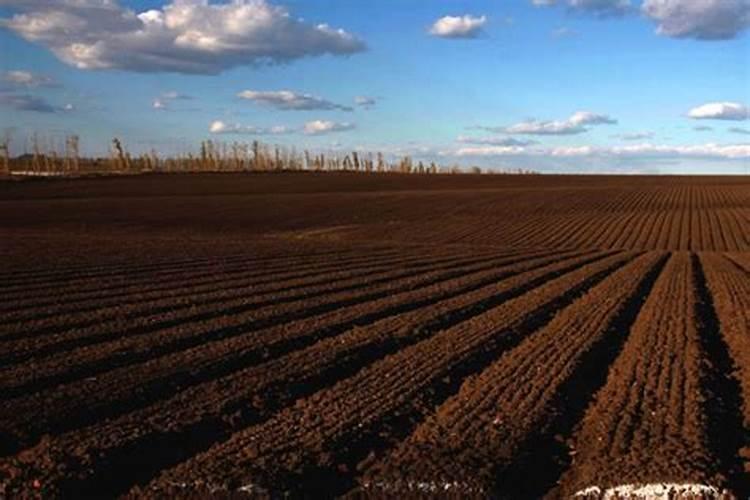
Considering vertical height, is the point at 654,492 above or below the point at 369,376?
above

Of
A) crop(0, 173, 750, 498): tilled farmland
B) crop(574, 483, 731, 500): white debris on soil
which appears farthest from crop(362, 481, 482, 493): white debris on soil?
crop(574, 483, 731, 500): white debris on soil

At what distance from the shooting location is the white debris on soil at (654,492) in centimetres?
639

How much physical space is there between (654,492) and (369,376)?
171 inches

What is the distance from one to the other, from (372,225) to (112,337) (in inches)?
1277

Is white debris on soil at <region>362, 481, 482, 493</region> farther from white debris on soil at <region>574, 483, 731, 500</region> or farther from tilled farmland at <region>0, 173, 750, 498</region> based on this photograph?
white debris on soil at <region>574, 483, 731, 500</region>

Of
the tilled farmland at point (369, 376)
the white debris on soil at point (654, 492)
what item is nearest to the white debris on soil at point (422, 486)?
the tilled farmland at point (369, 376)

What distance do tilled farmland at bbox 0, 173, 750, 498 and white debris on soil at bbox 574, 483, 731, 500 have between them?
2cm

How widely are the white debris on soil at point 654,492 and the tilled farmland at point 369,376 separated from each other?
0.8 inches

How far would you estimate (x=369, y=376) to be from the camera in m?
10.2

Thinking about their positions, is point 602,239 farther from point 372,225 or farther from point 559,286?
point 559,286

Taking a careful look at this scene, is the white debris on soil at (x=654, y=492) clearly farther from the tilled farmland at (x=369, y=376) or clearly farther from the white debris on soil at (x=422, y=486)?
the white debris on soil at (x=422, y=486)

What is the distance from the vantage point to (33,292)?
16953 mm

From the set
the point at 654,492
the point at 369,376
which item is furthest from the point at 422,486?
the point at 369,376

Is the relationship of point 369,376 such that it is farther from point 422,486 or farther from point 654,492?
point 654,492
